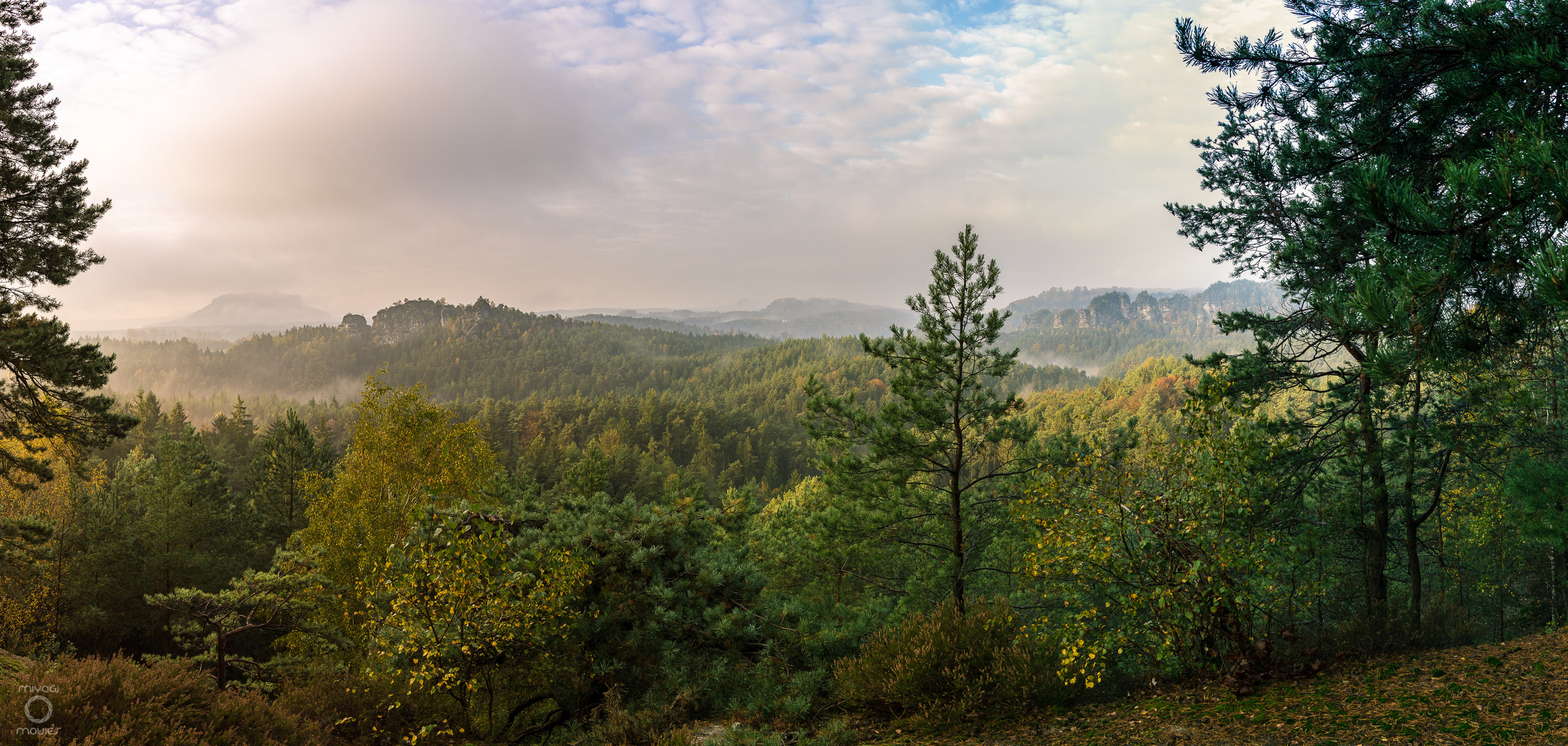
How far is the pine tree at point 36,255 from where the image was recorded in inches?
399

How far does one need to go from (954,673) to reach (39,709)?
7772mm

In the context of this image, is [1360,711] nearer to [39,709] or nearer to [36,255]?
[39,709]

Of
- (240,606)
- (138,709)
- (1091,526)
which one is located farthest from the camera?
(240,606)

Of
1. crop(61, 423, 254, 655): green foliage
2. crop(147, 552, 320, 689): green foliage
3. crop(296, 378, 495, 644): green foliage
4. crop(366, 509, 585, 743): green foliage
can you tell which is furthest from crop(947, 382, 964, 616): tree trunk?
crop(61, 423, 254, 655): green foliage

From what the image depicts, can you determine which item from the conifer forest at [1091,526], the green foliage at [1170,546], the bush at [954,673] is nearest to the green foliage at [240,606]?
the conifer forest at [1091,526]

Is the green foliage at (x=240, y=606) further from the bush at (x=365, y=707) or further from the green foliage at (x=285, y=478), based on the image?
the green foliage at (x=285, y=478)

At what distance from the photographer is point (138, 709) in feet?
15.0

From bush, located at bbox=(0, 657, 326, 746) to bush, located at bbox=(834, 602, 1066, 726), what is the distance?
5816 millimetres

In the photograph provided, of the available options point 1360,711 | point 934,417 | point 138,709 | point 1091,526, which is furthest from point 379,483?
point 1360,711

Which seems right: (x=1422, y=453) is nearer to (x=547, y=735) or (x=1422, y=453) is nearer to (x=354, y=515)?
(x=547, y=735)

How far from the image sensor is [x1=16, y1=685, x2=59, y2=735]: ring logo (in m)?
4.11

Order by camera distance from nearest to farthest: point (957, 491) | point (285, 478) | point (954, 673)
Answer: point (954, 673)
point (957, 491)
point (285, 478)

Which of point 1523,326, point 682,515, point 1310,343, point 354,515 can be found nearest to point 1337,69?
point 1523,326

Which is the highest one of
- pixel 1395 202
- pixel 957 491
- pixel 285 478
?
pixel 1395 202
